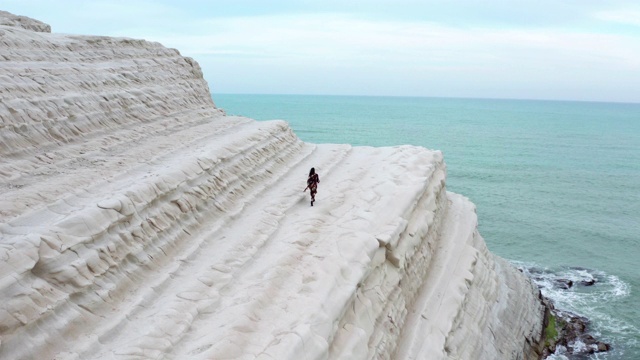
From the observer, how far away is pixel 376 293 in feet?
39.5

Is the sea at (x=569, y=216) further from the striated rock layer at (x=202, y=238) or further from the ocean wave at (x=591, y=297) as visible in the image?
the striated rock layer at (x=202, y=238)

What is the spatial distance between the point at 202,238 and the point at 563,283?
62.4 ft

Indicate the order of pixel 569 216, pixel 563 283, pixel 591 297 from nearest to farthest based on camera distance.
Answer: pixel 591 297 → pixel 563 283 → pixel 569 216

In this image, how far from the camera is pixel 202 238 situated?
1264 cm

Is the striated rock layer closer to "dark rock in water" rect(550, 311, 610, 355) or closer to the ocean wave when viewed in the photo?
"dark rock in water" rect(550, 311, 610, 355)

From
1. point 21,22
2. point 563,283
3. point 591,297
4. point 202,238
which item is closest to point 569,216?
point 563,283

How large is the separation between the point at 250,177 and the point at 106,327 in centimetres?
856

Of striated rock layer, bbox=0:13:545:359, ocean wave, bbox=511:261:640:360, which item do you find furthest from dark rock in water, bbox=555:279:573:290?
striated rock layer, bbox=0:13:545:359

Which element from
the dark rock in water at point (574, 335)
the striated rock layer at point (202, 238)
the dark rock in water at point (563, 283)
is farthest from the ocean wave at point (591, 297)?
the striated rock layer at point (202, 238)

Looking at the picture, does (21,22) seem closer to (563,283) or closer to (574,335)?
(574,335)

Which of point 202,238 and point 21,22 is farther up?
point 21,22

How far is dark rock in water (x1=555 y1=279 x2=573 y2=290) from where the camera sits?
24.5m

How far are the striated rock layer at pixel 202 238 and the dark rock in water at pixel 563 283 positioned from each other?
173 inches

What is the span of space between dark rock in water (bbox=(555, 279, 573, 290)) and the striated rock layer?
4382 millimetres
